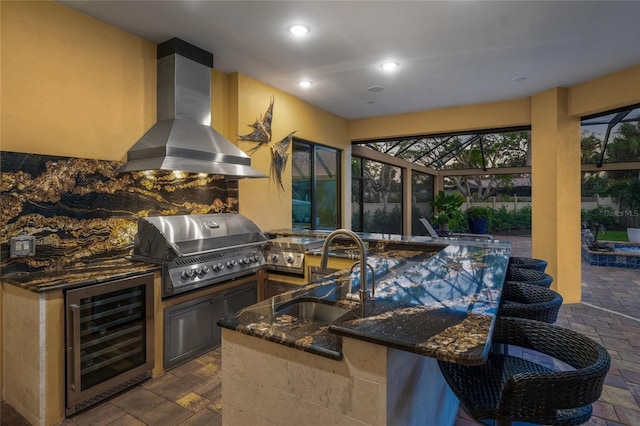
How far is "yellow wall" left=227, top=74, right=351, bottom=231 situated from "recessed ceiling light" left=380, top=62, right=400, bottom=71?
1.44m

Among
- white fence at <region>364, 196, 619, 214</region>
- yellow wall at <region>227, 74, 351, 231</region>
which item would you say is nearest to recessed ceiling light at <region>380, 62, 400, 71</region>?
yellow wall at <region>227, 74, 351, 231</region>

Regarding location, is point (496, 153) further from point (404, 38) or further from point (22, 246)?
point (22, 246)

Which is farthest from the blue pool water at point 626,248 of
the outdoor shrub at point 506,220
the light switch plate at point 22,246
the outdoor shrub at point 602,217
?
the light switch plate at point 22,246

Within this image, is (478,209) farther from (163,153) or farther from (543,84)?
(163,153)

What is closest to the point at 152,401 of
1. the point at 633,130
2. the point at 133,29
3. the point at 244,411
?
the point at 244,411

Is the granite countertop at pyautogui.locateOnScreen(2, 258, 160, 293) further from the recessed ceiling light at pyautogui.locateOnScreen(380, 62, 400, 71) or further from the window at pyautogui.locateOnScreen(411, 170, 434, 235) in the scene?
the window at pyautogui.locateOnScreen(411, 170, 434, 235)

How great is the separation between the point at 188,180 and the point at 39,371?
6.49ft

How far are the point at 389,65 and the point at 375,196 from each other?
193 inches

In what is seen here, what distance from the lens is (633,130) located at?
25.0ft

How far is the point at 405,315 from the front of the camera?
126cm

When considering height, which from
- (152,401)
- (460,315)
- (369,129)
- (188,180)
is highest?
(369,129)

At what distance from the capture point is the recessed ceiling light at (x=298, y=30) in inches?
112

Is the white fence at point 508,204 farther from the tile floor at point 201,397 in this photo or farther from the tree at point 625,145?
the tile floor at point 201,397

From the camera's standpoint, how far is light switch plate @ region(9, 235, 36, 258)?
2236mm
